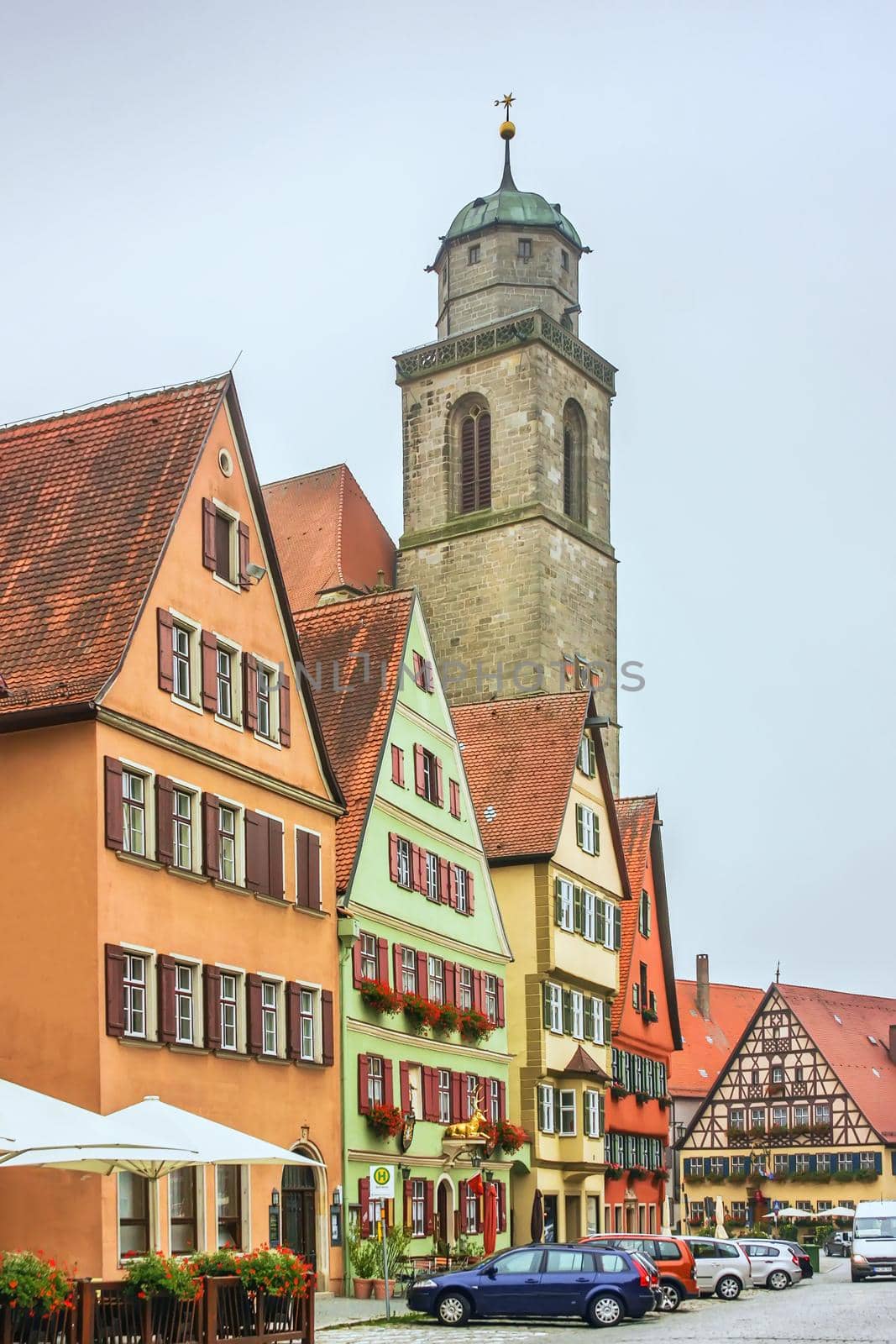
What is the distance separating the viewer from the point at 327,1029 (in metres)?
32.1

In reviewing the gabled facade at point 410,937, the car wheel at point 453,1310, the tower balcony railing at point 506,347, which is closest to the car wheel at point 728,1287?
the gabled facade at point 410,937

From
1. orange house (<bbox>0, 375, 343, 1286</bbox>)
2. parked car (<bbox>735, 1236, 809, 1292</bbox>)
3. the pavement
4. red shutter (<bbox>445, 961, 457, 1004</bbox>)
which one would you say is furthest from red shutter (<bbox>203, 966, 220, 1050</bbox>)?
parked car (<bbox>735, 1236, 809, 1292</bbox>)

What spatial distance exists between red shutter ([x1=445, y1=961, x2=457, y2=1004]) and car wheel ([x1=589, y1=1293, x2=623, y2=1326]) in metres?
11.7

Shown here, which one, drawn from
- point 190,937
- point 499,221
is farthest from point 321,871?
point 499,221

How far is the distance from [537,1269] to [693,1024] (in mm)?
65856

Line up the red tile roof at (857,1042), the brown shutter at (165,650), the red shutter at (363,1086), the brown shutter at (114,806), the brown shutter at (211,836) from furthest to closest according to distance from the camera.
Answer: the red tile roof at (857,1042) < the red shutter at (363,1086) < the brown shutter at (211,836) < the brown shutter at (165,650) < the brown shutter at (114,806)

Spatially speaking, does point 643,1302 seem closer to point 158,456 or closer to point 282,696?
point 282,696

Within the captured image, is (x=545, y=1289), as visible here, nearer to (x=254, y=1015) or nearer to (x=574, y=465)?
(x=254, y=1015)

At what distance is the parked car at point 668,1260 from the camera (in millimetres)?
31391

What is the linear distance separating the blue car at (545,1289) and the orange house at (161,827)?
3285mm

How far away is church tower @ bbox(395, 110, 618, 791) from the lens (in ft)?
231

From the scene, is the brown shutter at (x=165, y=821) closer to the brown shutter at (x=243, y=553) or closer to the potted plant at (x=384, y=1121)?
the brown shutter at (x=243, y=553)

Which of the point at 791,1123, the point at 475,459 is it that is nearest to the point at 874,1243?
the point at 791,1123

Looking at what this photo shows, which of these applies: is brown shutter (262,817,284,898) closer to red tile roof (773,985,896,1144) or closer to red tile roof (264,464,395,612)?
red tile roof (264,464,395,612)
